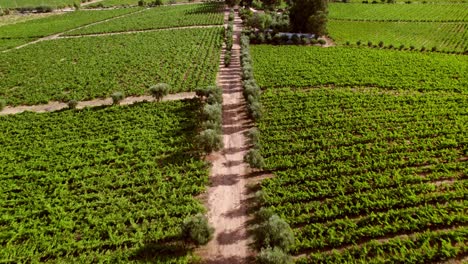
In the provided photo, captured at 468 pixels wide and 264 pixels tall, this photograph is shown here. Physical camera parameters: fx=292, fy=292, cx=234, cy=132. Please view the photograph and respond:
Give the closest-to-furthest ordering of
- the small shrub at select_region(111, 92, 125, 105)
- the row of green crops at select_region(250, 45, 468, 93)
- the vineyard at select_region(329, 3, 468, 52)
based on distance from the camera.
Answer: the small shrub at select_region(111, 92, 125, 105)
the row of green crops at select_region(250, 45, 468, 93)
the vineyard at select_region(329, 3, 468, 52)

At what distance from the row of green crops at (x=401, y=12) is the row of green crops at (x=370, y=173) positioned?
203ft

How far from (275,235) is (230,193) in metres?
9.26

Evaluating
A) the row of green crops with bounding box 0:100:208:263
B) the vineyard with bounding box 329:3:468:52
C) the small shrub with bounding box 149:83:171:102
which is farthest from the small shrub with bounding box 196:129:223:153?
the vineyard with bounding box 329:3:468:52

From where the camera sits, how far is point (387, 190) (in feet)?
105

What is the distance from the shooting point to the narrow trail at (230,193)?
27.8m

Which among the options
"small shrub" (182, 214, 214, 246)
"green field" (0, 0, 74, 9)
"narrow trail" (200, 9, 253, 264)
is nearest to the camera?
"small shrub" (182, 214, 214, 246)

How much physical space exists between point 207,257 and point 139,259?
20.6ft

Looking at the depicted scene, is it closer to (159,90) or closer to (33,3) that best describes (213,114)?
(159,90)

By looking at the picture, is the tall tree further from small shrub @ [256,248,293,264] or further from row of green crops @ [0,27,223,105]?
small shrub @ [256,248,293,264]

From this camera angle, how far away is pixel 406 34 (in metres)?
83.9

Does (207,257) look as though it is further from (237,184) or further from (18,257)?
(18,257)

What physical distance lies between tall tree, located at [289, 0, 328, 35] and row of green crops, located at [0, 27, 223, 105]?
75.3 ft

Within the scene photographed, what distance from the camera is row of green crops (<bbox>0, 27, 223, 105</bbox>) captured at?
60.6 meters

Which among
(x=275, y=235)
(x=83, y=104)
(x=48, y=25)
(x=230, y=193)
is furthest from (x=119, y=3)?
(x=275, y=235)
